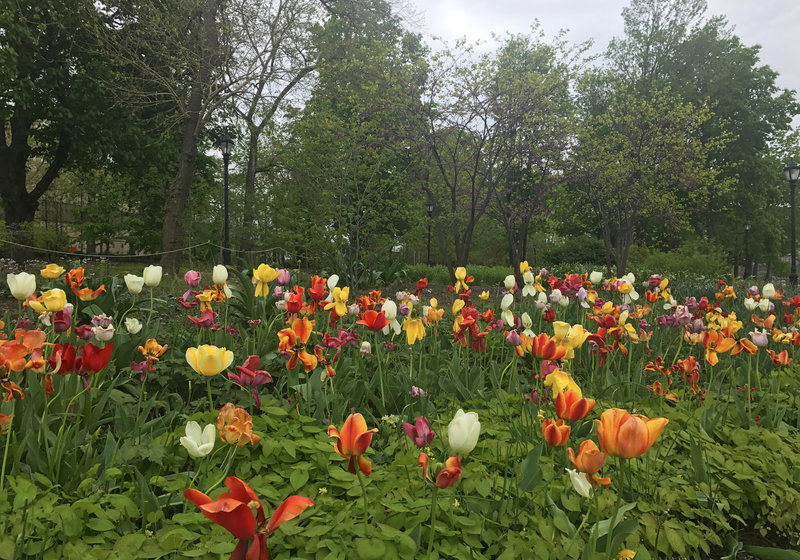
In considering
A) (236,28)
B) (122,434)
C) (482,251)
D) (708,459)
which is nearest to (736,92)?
(482,251)

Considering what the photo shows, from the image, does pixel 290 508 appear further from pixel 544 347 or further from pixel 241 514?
pixel 544 347

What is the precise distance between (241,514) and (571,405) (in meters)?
0.97

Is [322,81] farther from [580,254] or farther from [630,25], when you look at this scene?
[630,25]

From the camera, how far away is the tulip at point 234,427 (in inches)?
57.9

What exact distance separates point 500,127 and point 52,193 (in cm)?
2867

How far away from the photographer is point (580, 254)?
24.5 m

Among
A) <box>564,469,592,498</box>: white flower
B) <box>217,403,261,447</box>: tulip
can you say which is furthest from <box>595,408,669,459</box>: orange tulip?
<box>217,403,261,447</box>: tulip

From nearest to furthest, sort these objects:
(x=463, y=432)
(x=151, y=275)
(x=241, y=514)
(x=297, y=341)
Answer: (x=241, y=514)
(x=463, y=432)
(x=297, y=341)
(x=151, y=275)

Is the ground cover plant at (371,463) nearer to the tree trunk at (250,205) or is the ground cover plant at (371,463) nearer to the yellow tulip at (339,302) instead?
the yellow tulip at (339,302)

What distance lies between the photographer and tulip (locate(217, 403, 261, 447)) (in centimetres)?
147

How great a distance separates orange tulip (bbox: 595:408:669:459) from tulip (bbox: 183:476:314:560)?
708 mm

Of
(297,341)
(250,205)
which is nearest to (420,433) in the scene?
(297,341)

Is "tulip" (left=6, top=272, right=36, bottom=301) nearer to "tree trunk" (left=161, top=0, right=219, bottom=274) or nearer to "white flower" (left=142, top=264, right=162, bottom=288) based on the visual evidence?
"white flower" (left=142, top=264, right=162, bottom=288)

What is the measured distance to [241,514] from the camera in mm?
756
